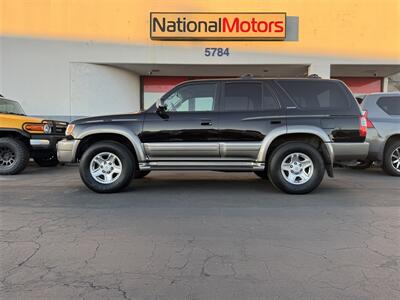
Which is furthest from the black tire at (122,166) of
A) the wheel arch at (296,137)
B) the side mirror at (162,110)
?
the wheel arch at (296,137)

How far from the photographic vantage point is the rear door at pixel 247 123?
22.9 feet

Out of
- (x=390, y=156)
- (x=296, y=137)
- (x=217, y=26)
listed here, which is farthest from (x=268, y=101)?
(x=217, y=26)

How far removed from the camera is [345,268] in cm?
375

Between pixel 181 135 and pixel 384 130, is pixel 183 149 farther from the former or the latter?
pixel 384 130

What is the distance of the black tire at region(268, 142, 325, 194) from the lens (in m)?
6.89

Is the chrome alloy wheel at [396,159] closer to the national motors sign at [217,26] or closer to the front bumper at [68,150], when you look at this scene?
the front bumper at [68,150]

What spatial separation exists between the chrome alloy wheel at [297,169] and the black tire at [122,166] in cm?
269

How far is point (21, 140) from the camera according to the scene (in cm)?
960

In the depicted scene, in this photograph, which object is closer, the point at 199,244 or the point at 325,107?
the point at 199,244

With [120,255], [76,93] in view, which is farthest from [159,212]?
[76,93]

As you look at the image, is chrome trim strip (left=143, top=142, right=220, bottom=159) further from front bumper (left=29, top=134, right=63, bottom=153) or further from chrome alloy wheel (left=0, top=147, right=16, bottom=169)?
chrome alloy wheel (left=0, top=147, right=16, bottom=169)

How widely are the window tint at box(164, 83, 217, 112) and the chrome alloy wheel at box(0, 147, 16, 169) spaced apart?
15.2 feet

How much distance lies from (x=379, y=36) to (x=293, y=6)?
136 inches

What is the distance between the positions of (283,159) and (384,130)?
3.58m
